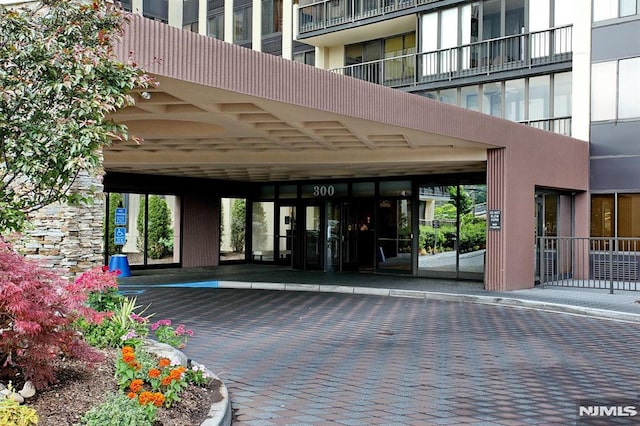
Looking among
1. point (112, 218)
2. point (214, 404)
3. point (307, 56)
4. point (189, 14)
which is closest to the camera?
point (214, 404)

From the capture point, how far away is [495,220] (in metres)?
16.1

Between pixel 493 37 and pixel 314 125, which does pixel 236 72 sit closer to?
pixel 314 125

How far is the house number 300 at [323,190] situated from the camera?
23.0 meters

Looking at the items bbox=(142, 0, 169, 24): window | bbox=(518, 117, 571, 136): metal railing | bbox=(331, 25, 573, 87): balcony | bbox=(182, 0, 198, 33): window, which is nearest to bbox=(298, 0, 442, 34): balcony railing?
bbox=(331, 25, 573, 87): balcony

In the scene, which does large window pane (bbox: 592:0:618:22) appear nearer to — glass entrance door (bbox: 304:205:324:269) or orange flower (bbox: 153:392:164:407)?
glass entrance door (bbox: 304:205:324:269)

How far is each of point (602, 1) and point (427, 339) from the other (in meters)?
14.1

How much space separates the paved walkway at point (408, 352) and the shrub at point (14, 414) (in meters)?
1.96

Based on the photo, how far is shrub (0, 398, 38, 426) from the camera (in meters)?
4.15

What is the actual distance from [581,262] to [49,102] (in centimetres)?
1647

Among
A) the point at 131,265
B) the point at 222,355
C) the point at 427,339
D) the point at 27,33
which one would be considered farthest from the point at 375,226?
the point at 27,33

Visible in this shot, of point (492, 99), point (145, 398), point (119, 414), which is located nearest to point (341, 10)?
point (492, 99)

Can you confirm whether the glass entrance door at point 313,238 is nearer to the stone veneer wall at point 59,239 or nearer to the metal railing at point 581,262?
the metal railing at point 581,262

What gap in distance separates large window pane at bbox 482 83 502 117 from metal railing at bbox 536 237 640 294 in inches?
216

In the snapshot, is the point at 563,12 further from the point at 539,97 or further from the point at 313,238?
the point at 313,238
